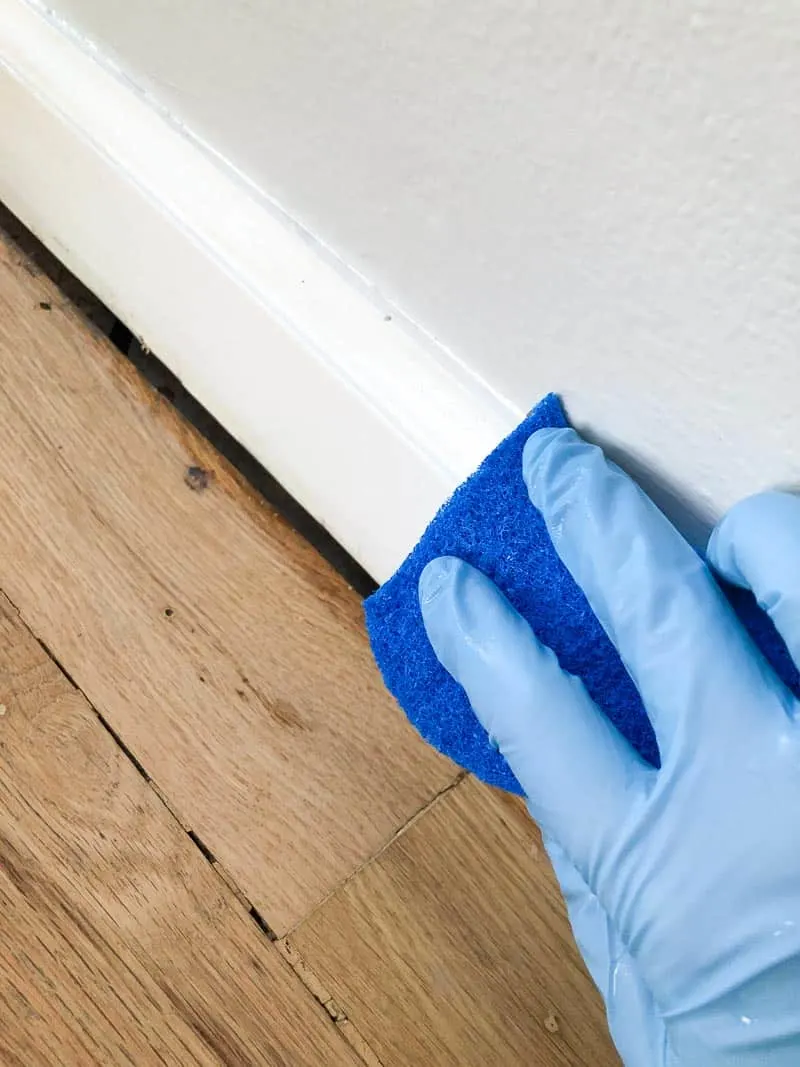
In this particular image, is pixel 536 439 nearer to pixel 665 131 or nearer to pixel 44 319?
pixel 665 131

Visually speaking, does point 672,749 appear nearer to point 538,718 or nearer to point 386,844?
point 538,718

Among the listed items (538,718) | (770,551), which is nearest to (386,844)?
(538,718)

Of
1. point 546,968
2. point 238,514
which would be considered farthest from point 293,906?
point 238,514

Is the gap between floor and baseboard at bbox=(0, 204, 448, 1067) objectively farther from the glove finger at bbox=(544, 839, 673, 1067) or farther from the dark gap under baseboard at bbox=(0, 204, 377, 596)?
the glove finger at bbox=(544, 839, 673, 1067)

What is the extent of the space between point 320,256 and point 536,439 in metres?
0.19

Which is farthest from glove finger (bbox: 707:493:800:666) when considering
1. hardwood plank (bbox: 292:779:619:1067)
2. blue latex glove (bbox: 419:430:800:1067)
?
hardwood plank (bbox: 292:779:619:1067)

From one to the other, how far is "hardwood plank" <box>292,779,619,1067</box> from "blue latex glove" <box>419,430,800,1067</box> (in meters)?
0.07

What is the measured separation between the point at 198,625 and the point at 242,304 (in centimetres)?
22

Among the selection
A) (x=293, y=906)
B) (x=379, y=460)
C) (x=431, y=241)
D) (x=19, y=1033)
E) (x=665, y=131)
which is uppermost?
(x=665, y=131)

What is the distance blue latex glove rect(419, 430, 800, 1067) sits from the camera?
0.38 m

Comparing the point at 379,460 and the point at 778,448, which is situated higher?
the point at 778,448

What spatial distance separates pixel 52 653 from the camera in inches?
22.5

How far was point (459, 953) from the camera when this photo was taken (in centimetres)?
53

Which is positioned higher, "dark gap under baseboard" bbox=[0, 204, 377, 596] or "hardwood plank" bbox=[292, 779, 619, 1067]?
"dark gap under baseboard" bbox=[0, 204, 377, 596]
